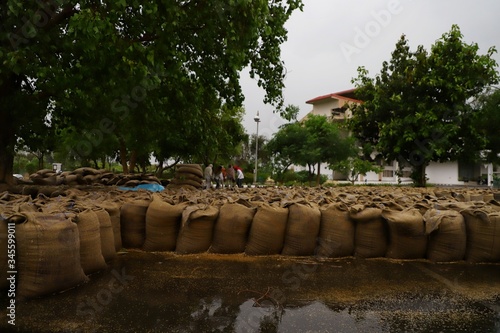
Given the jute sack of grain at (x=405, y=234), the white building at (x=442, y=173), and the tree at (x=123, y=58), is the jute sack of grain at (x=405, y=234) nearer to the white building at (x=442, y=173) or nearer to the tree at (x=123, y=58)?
the tree at (x=123, y=58)

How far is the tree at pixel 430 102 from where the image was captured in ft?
57.2

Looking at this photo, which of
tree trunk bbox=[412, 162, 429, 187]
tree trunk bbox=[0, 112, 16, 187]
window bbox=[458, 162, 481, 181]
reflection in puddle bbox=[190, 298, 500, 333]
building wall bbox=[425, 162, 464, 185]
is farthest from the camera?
window bbox=[458, 162, 481, 181]

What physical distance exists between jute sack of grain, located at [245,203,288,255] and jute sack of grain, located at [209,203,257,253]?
0.07m

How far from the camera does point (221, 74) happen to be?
347 inches

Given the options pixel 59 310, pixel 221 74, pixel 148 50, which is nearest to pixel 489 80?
pixel 221 74

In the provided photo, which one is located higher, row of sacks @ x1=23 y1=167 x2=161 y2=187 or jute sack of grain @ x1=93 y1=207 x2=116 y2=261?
row of sacks @ x1=23 y1=167 x2=161 y2=187

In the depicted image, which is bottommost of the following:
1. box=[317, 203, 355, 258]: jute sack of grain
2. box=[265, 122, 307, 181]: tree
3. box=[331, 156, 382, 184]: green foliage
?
box=[317, 203, 355, 258]: jute sack of grain

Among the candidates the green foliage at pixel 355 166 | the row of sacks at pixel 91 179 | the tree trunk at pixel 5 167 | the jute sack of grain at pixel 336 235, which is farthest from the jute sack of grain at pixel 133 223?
the green foliage at pixel 355 166

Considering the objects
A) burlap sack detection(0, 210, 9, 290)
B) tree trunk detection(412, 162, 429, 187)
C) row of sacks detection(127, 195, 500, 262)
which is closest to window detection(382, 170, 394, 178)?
tree trunk detection(412, 162, 429, 187)

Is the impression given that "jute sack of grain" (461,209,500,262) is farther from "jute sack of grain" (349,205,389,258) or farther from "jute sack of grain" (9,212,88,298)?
"jute sack of grain" (9,212,88,298)

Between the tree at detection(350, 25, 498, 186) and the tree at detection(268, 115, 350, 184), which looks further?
the tree at detection(268, 115, 350, 184)

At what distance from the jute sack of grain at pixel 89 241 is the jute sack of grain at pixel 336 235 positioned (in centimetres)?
229

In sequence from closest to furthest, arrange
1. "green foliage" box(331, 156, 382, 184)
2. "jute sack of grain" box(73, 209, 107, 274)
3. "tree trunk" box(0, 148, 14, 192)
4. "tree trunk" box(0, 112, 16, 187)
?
"jute sack of grain" box(73, 209, 107, 274) < "tree trunk" box(0, 112, 16, 187) < "tree trunk" box(0, 148, 14, 192) < "green foliage" box(331, 156, 382, 184)

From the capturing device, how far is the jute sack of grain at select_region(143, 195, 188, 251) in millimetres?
4199
